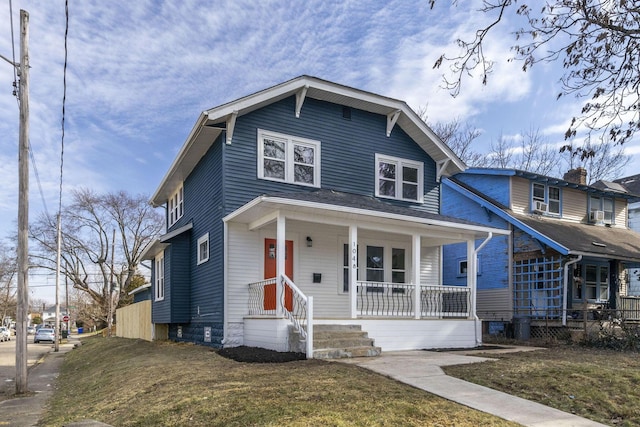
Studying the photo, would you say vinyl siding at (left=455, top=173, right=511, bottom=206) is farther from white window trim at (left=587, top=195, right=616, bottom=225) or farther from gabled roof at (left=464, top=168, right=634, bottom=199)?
white window trim at (left=587, top=195, right=616, bottom=225)

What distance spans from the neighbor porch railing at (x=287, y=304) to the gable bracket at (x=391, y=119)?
587 centimetres

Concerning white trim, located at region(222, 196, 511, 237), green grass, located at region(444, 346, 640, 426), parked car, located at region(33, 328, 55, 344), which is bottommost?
parked car, located at region(33, 328, 55, 344)

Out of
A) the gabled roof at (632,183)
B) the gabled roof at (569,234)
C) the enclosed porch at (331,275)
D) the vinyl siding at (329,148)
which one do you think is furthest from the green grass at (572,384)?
the gabled roof at (632,183)

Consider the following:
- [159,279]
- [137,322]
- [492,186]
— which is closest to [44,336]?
[137,322]

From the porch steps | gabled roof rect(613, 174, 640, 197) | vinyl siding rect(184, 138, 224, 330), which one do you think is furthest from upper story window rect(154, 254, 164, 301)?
gabled roof rect(613, 174, 640, 197)

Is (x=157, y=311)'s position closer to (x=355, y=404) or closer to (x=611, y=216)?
(x=355, y=404)

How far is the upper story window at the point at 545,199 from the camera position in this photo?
65.2ft

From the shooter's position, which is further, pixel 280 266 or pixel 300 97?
pixel 300 97

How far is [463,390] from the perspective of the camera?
700 centimetres

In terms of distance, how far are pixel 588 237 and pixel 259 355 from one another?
1419 cm

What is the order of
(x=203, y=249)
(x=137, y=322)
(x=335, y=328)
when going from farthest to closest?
(x=137, y=322) → (x=203, y=249) → (x=335, y=328)

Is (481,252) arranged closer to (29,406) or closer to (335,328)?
(335,328)

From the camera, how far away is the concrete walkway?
5918 mm

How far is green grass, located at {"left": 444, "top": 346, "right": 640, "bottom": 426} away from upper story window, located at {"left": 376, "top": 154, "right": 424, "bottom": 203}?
7031mm
